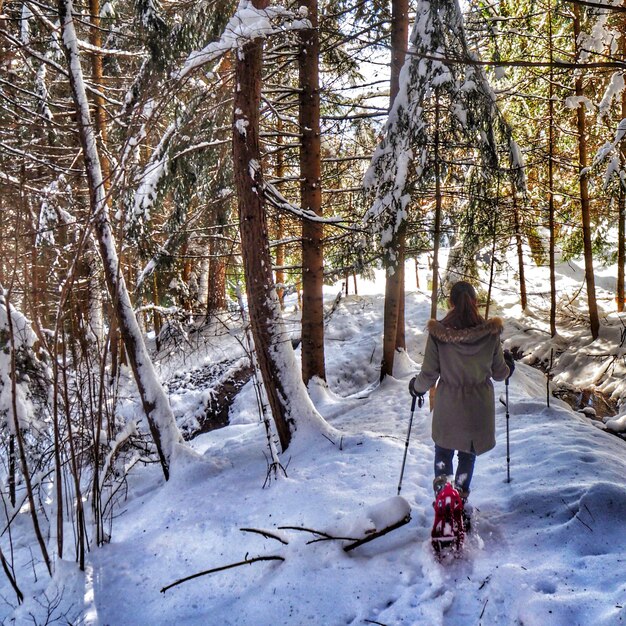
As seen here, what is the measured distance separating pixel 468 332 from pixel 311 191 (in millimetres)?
5134

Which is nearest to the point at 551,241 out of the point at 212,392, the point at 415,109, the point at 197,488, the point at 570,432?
the point at 415,109

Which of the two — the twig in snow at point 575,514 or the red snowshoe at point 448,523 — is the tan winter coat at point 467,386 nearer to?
the red snowshoe at point 448,523

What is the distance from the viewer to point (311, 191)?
26.8ft

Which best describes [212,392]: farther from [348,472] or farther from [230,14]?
[230,14]

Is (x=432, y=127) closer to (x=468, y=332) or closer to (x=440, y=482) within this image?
(x=468, y=332)

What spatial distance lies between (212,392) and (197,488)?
5.89m

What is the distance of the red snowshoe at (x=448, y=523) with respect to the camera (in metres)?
3.49

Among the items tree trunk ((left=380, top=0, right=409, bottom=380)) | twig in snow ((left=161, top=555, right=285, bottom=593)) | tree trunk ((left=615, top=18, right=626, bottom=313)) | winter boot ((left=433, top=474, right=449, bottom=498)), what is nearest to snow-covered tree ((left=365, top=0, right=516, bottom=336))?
tree trunk ((left=380, top=0, right=409, bottom=380))

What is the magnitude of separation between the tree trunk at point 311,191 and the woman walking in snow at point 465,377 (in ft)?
14.6

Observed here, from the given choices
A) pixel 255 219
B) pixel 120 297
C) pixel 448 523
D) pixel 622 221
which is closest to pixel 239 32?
pixel 255 219

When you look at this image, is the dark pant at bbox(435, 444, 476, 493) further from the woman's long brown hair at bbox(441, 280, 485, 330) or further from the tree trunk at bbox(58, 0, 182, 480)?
the tree trunk at bbox(58, 0, 182, 480)

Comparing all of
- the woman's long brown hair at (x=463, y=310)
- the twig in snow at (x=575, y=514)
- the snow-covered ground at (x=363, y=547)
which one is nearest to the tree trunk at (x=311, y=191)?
the snow-covered ground at (x=363, y=547)

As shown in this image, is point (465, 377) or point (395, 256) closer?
point (465, 377)

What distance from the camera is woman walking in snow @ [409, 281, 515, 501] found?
3766 millimetres
